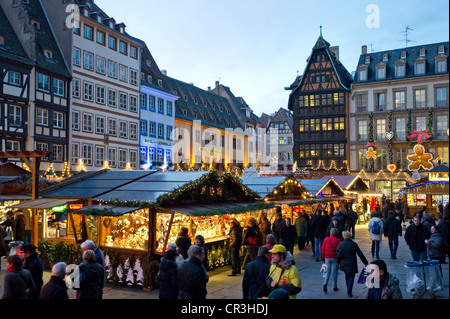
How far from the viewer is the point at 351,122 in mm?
46406

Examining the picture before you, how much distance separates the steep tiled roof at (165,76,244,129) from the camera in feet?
166

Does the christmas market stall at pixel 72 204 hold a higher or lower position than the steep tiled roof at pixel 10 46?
lower

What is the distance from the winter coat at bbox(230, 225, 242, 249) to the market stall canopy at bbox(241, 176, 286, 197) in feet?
13.4

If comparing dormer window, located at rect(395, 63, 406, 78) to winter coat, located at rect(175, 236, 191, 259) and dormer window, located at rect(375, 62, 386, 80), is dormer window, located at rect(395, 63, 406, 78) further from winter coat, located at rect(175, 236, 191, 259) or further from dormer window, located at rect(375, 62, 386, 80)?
winter coat, located at rect(175, 236, 191, 259)

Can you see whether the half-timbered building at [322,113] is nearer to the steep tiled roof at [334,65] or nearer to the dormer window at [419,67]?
the steep tiled roof at [334,65]

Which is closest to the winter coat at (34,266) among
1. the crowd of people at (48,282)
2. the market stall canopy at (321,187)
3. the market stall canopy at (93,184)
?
the crowd of people at (48,282)

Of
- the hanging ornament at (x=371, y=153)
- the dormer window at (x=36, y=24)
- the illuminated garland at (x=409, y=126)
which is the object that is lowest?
the hanging ornament at (x=371, y=153)

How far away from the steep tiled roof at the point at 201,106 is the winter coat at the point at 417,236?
3775 cm

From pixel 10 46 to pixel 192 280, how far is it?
27.7 meters

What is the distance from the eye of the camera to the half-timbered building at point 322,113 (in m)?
46.7

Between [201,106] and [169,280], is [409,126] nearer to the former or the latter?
[201,106]

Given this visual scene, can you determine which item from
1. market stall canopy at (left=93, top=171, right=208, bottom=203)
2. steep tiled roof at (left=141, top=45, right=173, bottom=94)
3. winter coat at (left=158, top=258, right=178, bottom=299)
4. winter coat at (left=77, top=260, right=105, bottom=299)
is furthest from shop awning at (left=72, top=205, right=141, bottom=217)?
steep tiled roof at (left=141, top=45, right=173, bottom=94)

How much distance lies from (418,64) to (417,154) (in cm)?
1611
